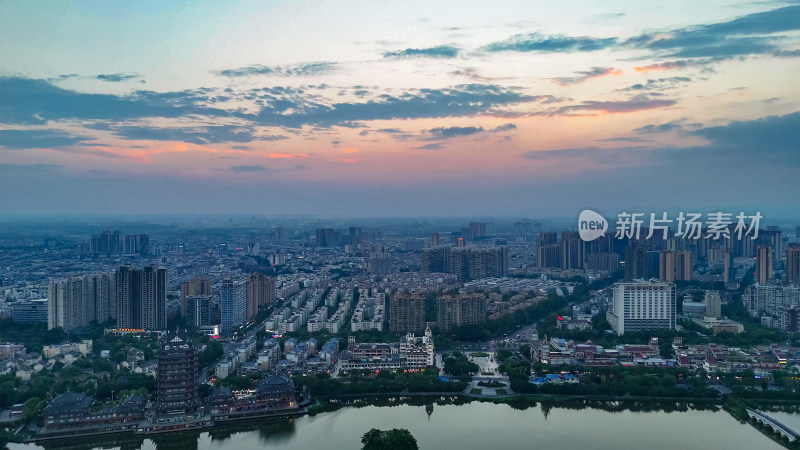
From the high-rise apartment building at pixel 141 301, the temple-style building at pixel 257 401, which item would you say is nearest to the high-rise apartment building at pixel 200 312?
the high-rise apartment building at pixel 141 301

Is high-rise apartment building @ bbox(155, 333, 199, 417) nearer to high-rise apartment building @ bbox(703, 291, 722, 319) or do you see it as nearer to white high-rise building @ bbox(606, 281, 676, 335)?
white high-rise building @ bbox(606, 281, 676, 335)

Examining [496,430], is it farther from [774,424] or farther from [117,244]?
[117,244]

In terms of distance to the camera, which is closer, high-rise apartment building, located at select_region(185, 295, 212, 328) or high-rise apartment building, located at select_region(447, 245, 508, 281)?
high-rise apartment building, located at select_region(185, 295, 212, 328)

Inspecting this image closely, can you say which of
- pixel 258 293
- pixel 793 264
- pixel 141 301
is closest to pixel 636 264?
pixel 793 264

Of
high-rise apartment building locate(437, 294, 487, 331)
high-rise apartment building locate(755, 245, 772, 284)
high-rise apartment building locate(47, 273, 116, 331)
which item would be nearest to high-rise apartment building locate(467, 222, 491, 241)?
high-rise apartment building locate(755, 245, 772, 284)

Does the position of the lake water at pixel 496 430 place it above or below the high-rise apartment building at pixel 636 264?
below

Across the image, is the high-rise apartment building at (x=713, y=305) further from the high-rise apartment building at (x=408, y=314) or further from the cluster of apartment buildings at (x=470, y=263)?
the cluster of apartment buildings at (x=470, y=263)
